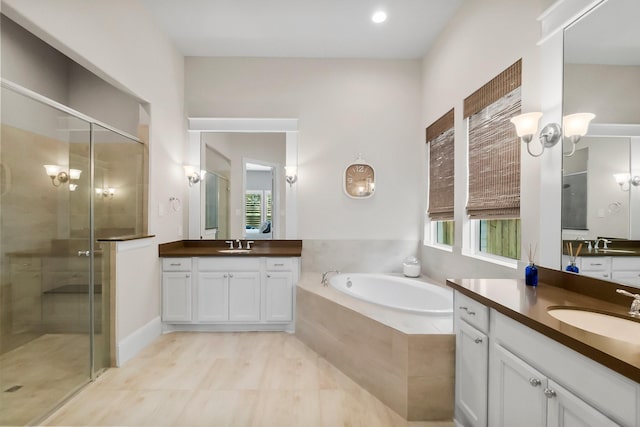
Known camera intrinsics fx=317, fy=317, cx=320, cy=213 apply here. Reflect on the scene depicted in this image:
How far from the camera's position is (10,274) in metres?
1.79

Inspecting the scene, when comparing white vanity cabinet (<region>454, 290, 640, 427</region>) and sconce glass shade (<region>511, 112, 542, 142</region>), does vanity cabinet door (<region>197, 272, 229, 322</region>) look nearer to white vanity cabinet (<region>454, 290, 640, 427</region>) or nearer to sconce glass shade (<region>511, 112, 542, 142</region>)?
white vanity cabinet (<region>454, 290, 640, 427</region>)

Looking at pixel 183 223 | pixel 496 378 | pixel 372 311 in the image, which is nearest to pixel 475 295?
pixel 496 378

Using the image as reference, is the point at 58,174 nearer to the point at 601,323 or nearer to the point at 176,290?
the point at 176,290

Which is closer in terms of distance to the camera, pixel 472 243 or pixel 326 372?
pixel 326 372

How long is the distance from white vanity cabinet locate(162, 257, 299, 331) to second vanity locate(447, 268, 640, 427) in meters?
1.95

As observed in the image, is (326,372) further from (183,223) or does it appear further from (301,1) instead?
(301,1)

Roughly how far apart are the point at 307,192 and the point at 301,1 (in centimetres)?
196

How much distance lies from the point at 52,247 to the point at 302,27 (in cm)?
289

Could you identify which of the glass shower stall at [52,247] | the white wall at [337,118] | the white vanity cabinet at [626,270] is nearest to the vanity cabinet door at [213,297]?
the glass shower stall at [52,247]

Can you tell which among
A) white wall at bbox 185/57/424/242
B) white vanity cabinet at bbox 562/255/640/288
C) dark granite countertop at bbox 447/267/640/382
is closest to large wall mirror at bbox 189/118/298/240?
white wall at bbox 185/57/424/242

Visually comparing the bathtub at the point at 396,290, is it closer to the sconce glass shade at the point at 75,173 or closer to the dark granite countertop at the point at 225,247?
the dark granite countertop at the point at 225,247

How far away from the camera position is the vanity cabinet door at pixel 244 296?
3391mm

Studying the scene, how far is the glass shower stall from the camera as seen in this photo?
70.2 inches

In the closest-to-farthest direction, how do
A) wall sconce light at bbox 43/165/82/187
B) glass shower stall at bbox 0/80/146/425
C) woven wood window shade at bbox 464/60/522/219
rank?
glass shower stall at bbox 0/80/146/425 < wall sconce light at bbox 43/165/82/187 < woven wood window shade at bbox 464/60/522/219
